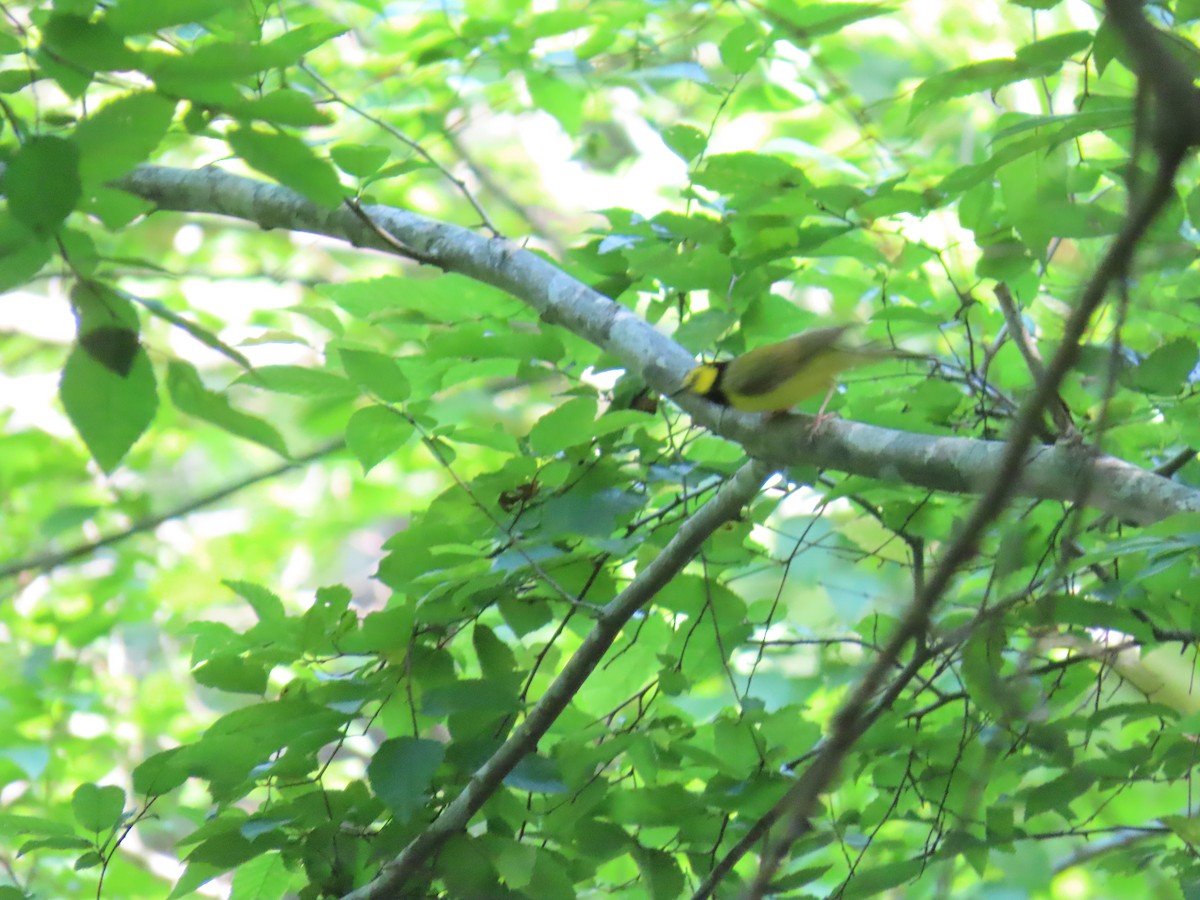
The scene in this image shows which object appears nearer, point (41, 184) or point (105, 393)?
point (41, 184)

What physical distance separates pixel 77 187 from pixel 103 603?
446 cm

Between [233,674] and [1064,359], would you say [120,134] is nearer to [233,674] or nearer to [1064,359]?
[1064,359]

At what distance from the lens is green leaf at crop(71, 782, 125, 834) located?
181cm

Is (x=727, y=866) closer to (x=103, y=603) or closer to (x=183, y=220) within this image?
(x=103, y=603)

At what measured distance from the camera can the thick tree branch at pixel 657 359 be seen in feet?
5.61

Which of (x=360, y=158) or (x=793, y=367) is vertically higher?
(x=360, y=158)

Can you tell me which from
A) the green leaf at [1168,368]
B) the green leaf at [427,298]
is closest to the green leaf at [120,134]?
the green leaf at [427,298]

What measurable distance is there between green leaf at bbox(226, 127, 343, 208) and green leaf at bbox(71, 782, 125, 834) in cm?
121

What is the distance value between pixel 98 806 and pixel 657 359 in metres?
1.34

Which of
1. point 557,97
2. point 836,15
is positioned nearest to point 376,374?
point 836,15

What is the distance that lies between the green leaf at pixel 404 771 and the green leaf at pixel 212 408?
70cm

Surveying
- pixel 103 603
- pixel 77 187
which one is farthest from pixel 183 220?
pixel 77 187

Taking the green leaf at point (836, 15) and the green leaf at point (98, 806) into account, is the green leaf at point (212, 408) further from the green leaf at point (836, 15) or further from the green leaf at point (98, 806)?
the green leaf at point (836, 15)

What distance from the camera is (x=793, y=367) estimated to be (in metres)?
2.59
